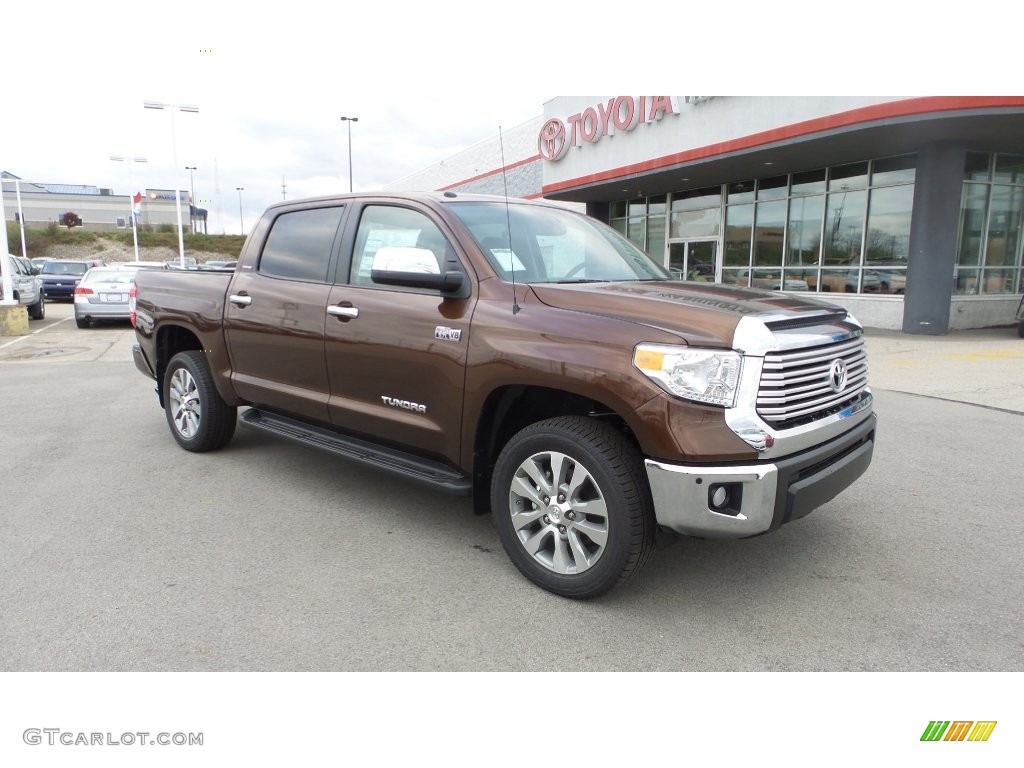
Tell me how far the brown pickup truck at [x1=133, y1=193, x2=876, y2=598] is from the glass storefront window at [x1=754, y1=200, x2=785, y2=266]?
46.5ft

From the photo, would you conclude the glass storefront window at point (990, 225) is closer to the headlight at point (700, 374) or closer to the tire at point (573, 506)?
the headlight at point (700, 374)

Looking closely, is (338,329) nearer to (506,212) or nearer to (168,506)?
(506,212)

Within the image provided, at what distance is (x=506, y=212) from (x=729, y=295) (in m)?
1.36

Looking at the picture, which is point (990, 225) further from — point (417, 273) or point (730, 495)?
point (417, 273)

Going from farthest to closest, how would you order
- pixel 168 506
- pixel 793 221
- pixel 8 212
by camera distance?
1. pixel 8 212
2. pixel 793 221
3. pixel 168 506

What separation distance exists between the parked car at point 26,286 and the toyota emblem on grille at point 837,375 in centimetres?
1754

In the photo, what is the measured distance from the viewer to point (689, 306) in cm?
309

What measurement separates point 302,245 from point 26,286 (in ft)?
55.8

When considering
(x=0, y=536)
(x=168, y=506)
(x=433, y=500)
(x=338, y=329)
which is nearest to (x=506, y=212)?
(x=338, y=329)

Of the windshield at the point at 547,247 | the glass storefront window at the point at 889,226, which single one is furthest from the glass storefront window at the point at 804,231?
the windshield at the point at 547,247

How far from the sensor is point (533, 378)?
10.7 ft

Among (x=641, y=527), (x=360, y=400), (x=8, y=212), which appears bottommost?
(x=641, y=527)

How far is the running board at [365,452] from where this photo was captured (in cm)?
369

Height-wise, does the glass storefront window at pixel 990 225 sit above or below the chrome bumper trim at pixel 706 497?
above
